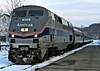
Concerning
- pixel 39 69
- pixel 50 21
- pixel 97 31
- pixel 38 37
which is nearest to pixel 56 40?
pixel 50 21

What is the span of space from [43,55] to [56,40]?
4.53 m

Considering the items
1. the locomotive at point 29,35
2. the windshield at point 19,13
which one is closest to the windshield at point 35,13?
the locomotive at point 29,35

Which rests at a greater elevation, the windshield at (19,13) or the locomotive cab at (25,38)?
the windshield at (19,13)

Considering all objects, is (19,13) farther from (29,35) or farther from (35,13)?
(29,35)

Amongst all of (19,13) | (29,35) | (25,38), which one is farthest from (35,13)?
(25,38)

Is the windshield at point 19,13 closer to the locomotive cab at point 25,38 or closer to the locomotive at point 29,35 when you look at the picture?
the locomotive at point 29,35

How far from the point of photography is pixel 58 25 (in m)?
24.3

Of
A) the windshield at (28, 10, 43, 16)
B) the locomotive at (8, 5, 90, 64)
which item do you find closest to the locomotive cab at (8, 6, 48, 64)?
the locomotive at (8, 5, 90, 64)

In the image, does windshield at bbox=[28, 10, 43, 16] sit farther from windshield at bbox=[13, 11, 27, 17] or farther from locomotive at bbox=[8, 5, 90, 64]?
windshield at bbox=[13, 11, 27, 17]

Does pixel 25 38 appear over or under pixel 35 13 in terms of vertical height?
under

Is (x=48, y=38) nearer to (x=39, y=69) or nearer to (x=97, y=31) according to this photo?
(x=39, y=69)

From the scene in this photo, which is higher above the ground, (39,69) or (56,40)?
(56,40)

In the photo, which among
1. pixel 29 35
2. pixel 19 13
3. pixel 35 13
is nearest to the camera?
pixel 29 35

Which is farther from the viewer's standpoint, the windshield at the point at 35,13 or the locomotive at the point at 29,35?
the windshield at the point at 35,13
